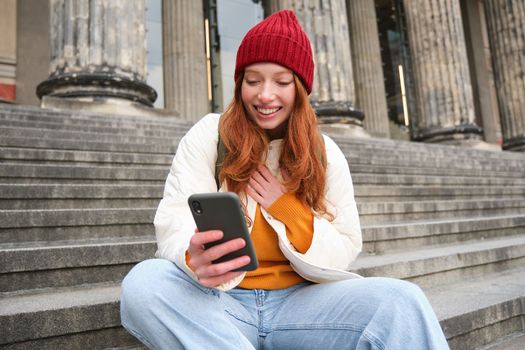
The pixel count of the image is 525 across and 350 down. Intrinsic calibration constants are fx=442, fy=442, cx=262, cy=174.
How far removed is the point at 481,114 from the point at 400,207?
16.1m

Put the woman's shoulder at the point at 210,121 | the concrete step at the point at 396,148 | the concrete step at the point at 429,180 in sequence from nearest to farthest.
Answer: the woman's shoulder at the point at 210,121 → the concrete step at the point at 429,180 → the concrete step at the point at 396,148

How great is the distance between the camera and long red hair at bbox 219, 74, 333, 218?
149 centimetres

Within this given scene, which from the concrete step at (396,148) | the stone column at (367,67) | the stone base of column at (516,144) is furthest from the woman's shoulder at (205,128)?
the stone base of column at (516,144)

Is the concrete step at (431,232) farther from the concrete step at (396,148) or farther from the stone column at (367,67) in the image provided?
the stone column at (367,67)

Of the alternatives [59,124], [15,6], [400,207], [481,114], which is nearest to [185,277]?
[400,207]

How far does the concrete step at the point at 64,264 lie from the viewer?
80.7 inches

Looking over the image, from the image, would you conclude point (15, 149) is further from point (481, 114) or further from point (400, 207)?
point (481, 114)

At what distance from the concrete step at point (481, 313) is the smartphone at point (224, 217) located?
1.38 m

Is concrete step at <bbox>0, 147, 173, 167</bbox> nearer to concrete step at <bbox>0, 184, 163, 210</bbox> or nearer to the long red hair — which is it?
concrete step at <bbox>0, 184, 163, 210</bbox>

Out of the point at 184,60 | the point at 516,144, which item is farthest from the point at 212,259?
the point at 516,144

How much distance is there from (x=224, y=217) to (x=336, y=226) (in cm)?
55

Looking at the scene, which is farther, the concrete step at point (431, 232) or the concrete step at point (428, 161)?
the concrete step at point (428, 161)

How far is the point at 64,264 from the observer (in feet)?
7.09

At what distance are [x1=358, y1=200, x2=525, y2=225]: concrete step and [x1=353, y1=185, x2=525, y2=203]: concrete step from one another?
1.15 ft
